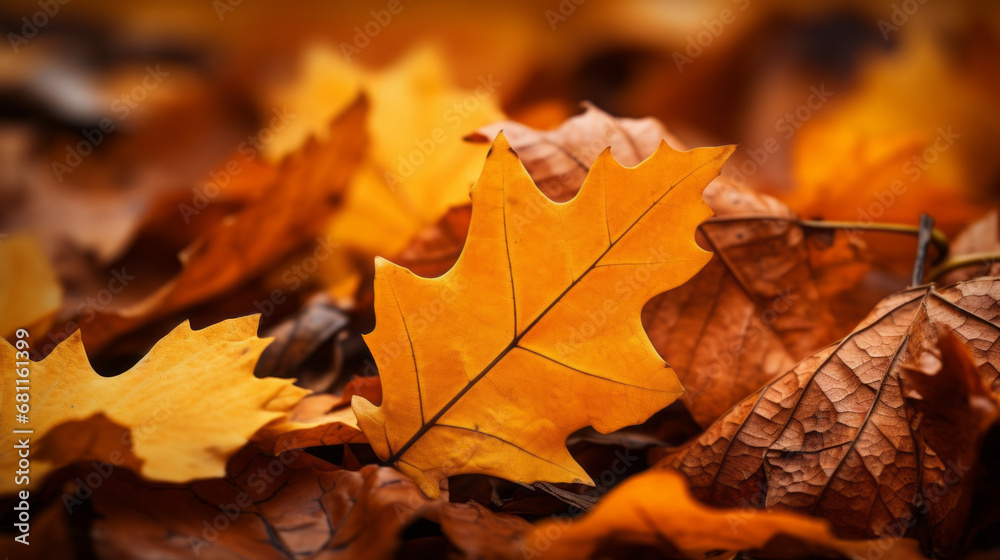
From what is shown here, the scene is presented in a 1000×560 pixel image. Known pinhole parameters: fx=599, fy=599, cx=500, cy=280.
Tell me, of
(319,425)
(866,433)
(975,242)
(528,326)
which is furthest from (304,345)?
(975,242)

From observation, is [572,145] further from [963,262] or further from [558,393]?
[963,262]

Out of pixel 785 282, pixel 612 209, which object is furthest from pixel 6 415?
pixel 785 282

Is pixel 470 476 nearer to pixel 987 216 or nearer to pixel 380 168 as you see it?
pixel 380 168

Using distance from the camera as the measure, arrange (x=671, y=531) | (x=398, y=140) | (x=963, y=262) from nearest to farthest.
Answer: (x=671, y=531)
(x=963, y=262)
(x=398, y=140)

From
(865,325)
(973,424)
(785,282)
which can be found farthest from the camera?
(785,282)

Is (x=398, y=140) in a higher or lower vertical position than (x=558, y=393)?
higher

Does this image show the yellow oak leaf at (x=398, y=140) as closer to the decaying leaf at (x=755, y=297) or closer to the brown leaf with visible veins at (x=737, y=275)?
the brown leaf with visible veins at (x=737, y=275)
